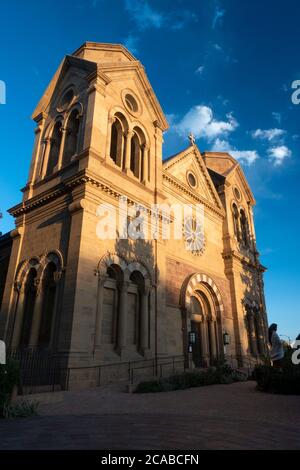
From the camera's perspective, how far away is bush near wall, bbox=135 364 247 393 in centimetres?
1132

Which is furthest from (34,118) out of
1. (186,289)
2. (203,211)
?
(186,289)

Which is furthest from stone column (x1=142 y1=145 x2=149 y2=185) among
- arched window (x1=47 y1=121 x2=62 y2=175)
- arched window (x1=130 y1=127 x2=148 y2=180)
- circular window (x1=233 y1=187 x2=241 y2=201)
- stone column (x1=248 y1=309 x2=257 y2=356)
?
stone column (x1=248 y1=309 x2=257 y2=356)

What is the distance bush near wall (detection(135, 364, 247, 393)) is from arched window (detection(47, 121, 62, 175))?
510 inches

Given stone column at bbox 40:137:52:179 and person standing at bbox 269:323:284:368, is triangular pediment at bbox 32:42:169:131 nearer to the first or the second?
stone column at bbox 40:137:52:179

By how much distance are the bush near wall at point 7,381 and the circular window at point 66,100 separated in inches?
628

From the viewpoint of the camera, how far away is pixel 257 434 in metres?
5.04

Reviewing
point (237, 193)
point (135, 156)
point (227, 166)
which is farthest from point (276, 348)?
point (227, 166)

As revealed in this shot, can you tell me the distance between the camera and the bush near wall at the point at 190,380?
1132 centimetres

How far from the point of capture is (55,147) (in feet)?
63.1

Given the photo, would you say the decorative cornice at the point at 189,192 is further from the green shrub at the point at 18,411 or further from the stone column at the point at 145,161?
the green shrub at the point at 18,411

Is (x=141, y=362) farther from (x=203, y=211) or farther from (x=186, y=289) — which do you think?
(x=203, y=211)

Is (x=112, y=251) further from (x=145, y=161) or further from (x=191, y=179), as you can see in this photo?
(x=191, y=179)

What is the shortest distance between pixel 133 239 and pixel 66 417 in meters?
9.94

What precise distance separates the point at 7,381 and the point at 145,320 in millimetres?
8516
